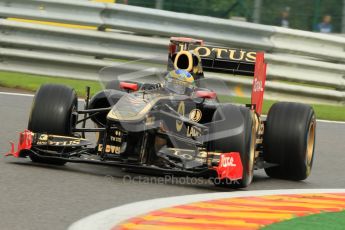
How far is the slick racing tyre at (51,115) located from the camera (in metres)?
9.05

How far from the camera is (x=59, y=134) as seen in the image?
9.05m

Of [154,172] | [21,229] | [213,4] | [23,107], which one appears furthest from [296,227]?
[213,4]

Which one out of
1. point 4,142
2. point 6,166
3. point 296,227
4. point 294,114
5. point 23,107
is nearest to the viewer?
point 296,227

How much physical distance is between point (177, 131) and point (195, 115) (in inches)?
15.6

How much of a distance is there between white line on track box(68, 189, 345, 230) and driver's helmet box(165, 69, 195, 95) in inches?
55.1

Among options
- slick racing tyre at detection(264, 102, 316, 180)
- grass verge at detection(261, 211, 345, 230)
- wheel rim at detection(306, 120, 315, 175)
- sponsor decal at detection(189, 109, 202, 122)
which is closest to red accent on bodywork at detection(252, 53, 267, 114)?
slick racing tyre at detection(264, 102, 316, 180)

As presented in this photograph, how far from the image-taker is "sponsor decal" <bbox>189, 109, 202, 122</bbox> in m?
9.42

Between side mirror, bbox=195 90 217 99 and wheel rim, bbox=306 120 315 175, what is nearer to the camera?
side mirror, bbox=195 90 217 99

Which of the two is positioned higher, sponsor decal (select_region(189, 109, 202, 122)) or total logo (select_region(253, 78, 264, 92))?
total logo (select_region(253, 78, 264, 92))

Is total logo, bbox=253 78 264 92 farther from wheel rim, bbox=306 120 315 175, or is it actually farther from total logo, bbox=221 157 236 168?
total logo, bbox=221 157 236 168

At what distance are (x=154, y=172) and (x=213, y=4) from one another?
327 inches

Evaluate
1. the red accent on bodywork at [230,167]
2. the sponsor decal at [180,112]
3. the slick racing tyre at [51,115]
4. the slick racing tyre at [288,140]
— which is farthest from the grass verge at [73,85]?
the red accent on bodywork at [230,167]

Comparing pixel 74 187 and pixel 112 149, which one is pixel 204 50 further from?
pixel 74 187

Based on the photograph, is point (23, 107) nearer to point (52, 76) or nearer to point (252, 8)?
point (52, 76)
